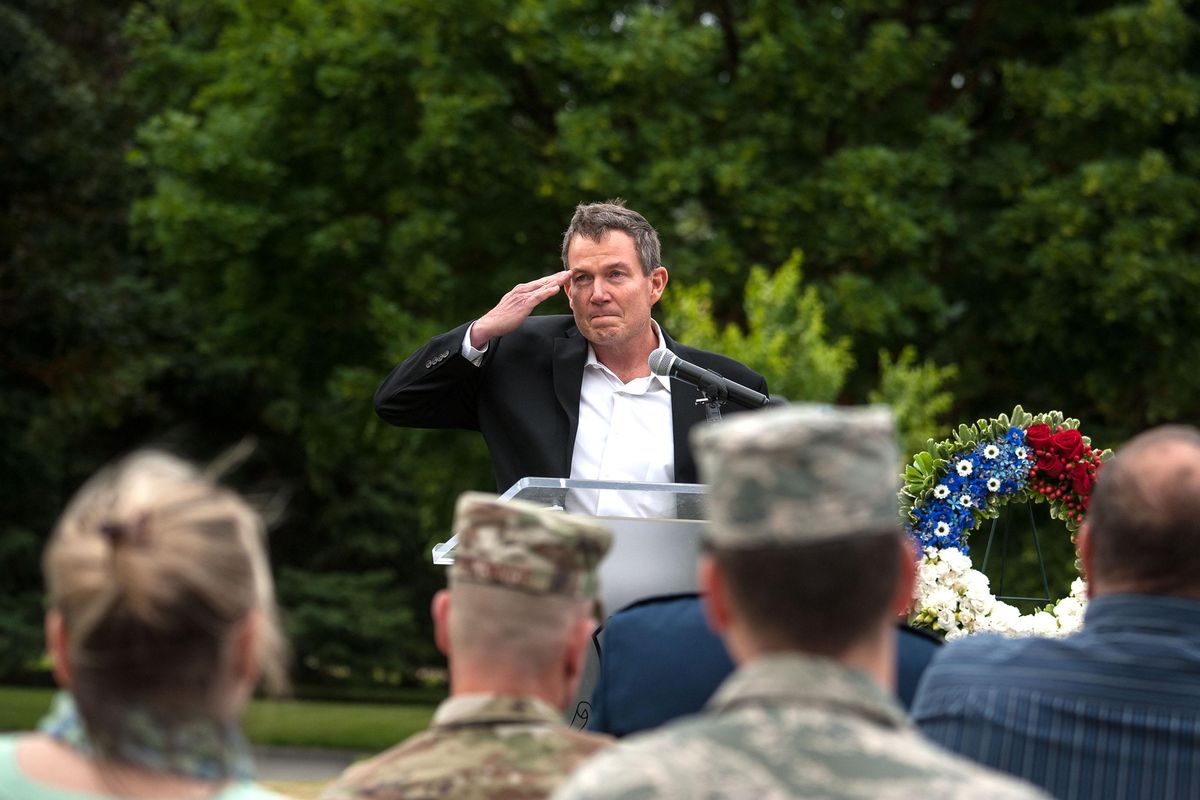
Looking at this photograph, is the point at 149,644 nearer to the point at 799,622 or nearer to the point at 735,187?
the point at 799,622

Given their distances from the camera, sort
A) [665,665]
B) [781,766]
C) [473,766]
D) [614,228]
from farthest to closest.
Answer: [614,228] < [665,665] < [473,766] < [781,766]

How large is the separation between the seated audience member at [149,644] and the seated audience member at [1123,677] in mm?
1110

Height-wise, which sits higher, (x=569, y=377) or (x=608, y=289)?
(x=608, y=289)

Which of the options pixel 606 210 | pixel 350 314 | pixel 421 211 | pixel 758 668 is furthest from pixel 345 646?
pixel 758 668

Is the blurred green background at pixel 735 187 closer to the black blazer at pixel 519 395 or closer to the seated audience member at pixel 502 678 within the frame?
the black blazer at pixel 519 395

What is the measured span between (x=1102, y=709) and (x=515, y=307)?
2.53 meters

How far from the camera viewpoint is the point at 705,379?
13.3 feet

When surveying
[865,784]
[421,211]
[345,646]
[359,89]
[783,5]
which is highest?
[783,5]

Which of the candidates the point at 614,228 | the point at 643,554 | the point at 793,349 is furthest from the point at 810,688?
the point at 793,349

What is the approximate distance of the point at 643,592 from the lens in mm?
→ 3424

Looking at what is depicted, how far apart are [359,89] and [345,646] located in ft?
39.0

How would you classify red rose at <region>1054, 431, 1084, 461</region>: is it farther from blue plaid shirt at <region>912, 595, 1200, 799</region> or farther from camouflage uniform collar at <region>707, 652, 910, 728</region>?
camouflage uniform collar at <region>707, 652, 910, 728</region>

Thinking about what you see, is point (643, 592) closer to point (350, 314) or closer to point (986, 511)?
point (986, 511)

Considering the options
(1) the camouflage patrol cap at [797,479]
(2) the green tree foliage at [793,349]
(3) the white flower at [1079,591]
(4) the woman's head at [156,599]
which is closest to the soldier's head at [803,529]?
(1) the camouflage patrol cap at [797,479]
